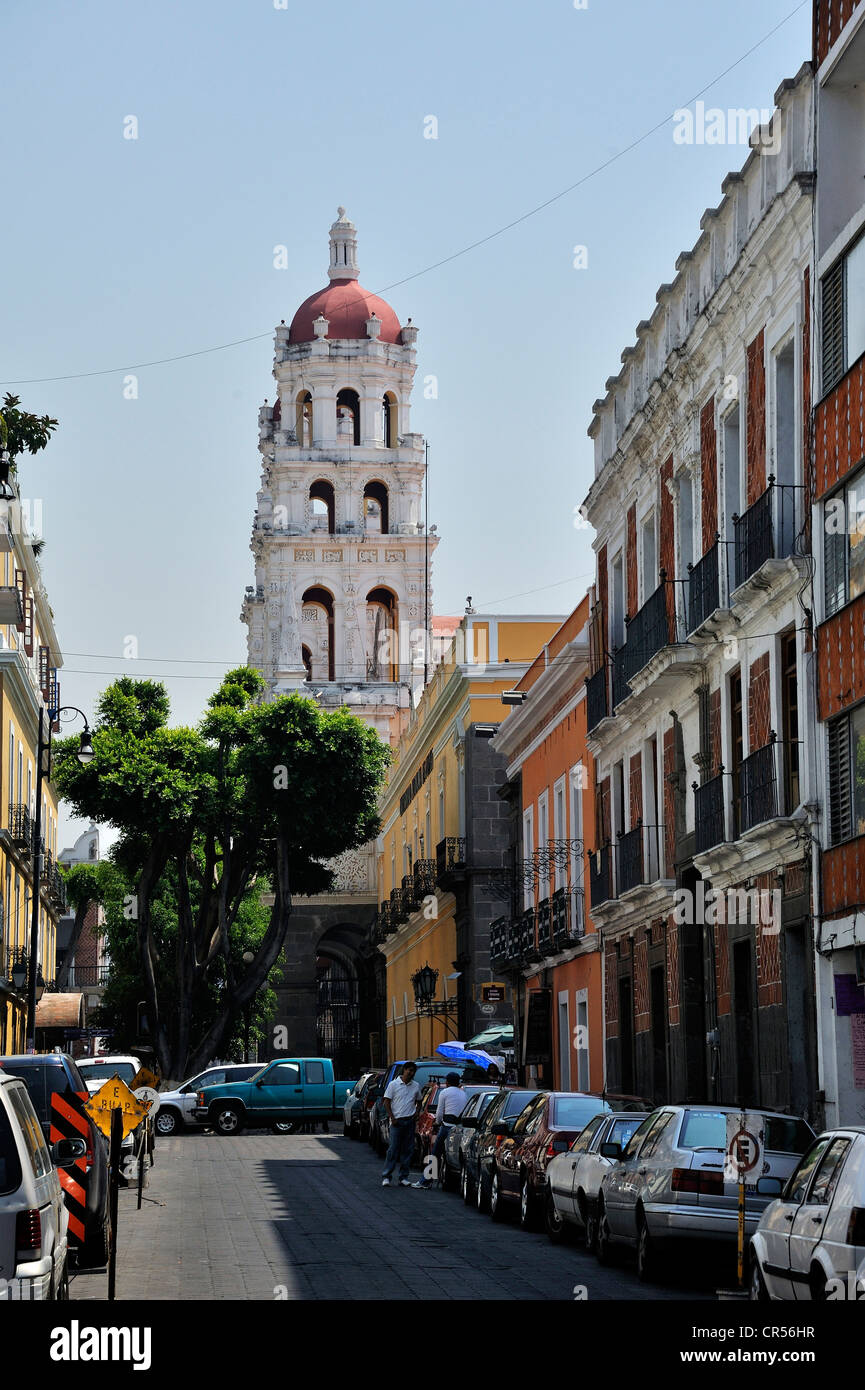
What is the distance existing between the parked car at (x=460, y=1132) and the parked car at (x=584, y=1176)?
5517mm

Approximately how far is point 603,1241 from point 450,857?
34.2 m

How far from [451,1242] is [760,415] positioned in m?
10.1

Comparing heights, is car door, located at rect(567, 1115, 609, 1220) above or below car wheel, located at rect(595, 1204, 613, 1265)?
above

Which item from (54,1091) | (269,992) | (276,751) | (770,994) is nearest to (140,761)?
(276,751)

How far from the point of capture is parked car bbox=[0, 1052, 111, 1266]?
54.6 feet

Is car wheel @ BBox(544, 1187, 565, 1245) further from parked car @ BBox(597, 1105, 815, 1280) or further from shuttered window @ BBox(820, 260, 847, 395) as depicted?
shuttered window @ BBox(820, 260, 847, 395)

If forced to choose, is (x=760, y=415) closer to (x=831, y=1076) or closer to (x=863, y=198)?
(x=863, y=198)

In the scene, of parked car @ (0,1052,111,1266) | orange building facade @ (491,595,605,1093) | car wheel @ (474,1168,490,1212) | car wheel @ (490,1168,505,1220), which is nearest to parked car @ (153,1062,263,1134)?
orange building facade @ (491,595,605,1093)

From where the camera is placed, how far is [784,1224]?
12.0 metres

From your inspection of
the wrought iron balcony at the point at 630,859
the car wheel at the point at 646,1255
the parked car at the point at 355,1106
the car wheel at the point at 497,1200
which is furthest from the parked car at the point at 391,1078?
the car wheel at the point at 646,1255

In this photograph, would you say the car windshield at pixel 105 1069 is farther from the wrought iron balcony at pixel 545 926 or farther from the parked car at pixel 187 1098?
the parked car at pixel 187 1098

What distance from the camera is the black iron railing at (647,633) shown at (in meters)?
28.6

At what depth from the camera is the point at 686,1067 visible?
2764 centimetres

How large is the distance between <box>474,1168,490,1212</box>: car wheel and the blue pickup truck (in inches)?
861
